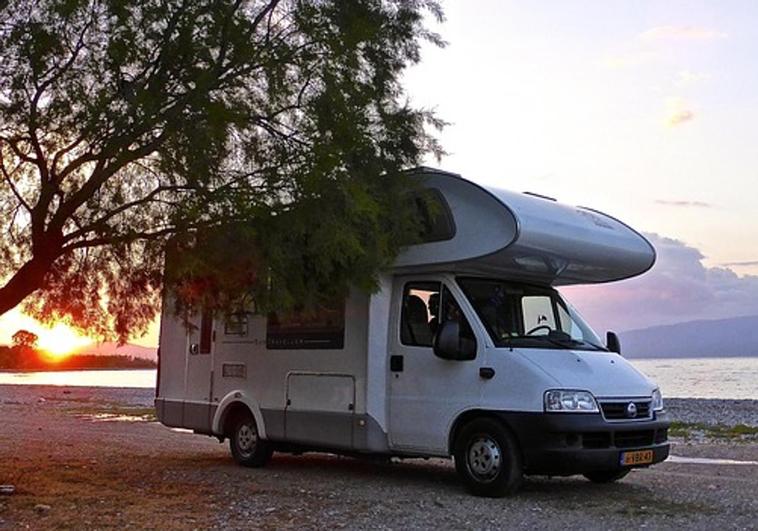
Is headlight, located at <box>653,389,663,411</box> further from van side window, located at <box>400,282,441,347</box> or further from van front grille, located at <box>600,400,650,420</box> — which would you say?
van side window, located at <box>400,282,441,347</box>

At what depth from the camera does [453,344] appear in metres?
9.84

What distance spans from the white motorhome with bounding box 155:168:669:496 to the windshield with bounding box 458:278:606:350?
0.05 ft

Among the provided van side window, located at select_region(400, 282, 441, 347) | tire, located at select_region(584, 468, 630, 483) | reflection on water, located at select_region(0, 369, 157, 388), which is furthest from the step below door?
reflection on water, located at select_region(0, 369, 157, 388)

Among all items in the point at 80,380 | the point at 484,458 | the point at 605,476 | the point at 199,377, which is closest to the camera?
the point at 484,458

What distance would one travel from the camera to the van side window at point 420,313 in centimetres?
1043

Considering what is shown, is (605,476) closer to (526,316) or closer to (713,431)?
(526,316)

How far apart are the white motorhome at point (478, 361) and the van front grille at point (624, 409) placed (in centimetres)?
2

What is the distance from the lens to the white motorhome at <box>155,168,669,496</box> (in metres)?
9.39

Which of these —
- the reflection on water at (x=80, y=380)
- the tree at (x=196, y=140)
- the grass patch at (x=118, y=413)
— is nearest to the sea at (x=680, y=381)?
the reflection on water at (x=80, y=380)

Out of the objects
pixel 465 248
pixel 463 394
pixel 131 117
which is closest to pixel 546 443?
pixel 463 394

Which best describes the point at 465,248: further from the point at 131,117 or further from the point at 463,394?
the point at 131,117

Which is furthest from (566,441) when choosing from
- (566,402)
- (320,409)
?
(320,409)

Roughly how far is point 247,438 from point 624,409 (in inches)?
192

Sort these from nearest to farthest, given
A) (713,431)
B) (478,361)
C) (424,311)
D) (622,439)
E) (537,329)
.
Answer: (622,439)
(478,361)
(537,329)
(424,311)
(713,431)
